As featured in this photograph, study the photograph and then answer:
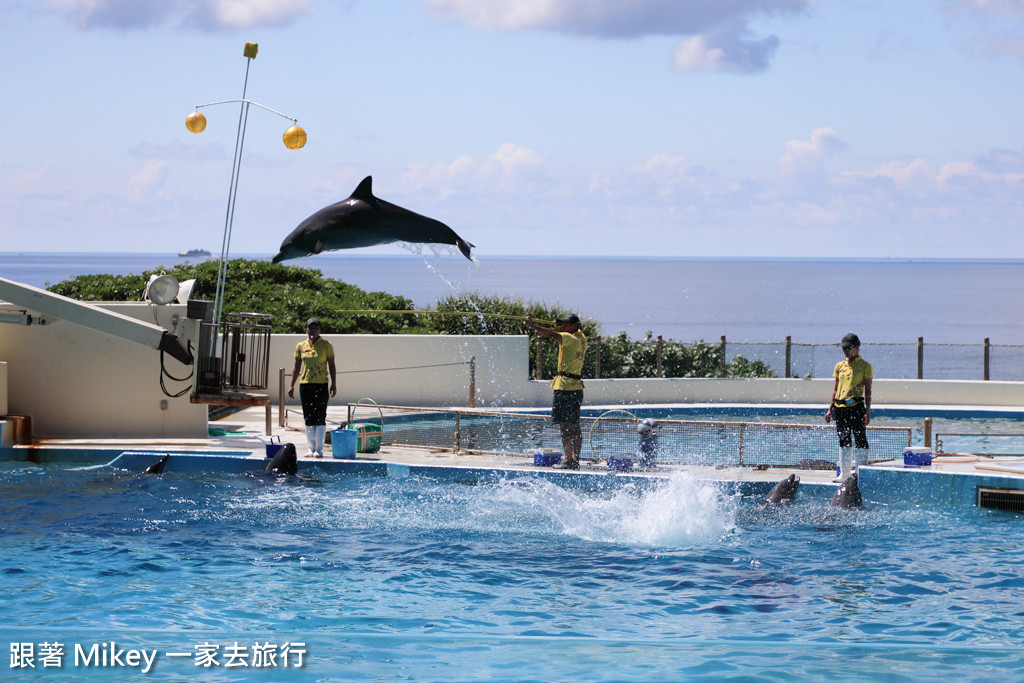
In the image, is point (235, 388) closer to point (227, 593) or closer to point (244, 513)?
point (244, 513)

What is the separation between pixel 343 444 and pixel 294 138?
14.1ft

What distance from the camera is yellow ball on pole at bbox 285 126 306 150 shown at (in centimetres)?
1412

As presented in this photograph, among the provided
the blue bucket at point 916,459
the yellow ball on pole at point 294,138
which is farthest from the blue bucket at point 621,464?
the yellow ball on pole at point 294,138

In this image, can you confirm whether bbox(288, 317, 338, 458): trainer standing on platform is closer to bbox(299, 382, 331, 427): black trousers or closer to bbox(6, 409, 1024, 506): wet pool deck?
bbox(299, 382, 331, 427): black trousers

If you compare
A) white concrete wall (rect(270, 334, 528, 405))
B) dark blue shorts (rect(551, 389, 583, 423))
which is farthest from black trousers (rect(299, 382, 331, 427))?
white concrete wall (rect(270, 334, 528, 405))

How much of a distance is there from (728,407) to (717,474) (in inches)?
300

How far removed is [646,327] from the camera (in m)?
98.1

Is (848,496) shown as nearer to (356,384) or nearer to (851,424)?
(851,424)

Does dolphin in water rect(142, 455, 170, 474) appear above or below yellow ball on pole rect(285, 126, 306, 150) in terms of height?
below

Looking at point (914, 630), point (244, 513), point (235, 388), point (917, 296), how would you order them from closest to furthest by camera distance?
1. point (914, 630)
2. point (244, 513)
3. point (235, 388)
4. point (917, 296)

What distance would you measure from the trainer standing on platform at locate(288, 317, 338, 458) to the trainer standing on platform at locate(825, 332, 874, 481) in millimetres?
5773

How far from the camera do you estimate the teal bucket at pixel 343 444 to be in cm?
1270

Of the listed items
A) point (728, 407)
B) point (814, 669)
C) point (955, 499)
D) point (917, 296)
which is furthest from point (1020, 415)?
point (917, 296)

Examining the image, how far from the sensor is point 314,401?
12656 mm
